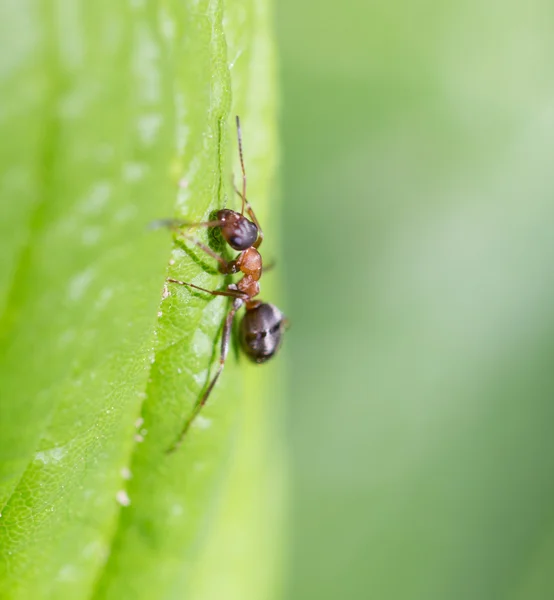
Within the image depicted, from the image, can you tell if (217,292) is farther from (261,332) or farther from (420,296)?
(420,296)

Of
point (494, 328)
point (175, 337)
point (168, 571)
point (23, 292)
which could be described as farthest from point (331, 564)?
point (23, 292)

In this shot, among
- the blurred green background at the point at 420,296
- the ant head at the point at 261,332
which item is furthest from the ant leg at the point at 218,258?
the blurred green background at the point at 420,296

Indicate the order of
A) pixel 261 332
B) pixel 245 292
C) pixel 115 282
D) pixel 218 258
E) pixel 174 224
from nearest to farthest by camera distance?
pixel 115 282, pixel 174 224, pixel 218 258, pixel 245 292, pixel 261 332

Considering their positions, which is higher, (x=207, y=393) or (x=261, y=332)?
(x=207, y=393)

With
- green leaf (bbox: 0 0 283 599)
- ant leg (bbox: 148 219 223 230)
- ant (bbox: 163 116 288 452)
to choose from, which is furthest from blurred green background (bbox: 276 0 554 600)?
ant leg (bbox: 148 219 223 230)

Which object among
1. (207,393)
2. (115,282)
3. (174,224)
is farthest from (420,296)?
(115,282)
